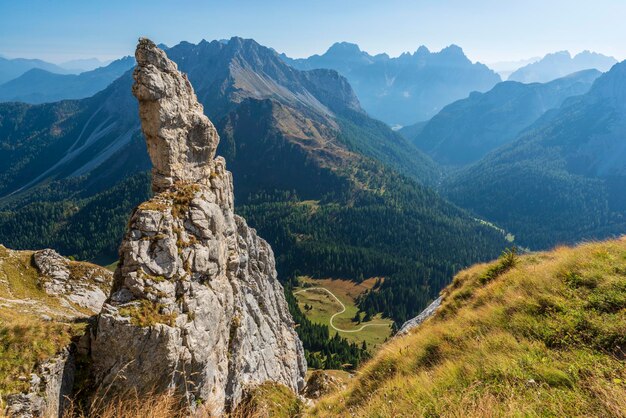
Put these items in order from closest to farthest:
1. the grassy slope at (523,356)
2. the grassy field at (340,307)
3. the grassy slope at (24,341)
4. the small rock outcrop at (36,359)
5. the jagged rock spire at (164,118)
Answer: the grassy slope at (523,356), the small rock outcrop at (36,359), the grassy slope at (24,341), the jagged rock spire at (164,118), the grassy field at (340,307)

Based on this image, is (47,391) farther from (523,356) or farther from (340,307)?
(340,307)

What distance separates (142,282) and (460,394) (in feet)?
65.4

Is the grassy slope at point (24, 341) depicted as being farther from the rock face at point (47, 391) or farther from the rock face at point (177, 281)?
the rock face at point (177, 281)

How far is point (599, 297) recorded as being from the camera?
13680 millimetres

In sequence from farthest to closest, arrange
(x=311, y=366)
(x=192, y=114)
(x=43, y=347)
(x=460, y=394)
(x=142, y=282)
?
(x=311, y=366), (x=192, y=114), (x=142, y=282), (x=43, y=347), (x=460, y=394)

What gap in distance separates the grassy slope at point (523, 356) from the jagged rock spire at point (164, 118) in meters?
24.4

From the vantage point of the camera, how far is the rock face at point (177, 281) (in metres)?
21.0

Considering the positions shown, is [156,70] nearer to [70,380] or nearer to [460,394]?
[70,380]

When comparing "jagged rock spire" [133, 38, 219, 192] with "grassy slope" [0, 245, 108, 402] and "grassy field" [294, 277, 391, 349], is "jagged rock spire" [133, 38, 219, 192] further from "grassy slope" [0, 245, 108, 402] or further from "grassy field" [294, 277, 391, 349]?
"grassy field" [294, 277, 391, 349]

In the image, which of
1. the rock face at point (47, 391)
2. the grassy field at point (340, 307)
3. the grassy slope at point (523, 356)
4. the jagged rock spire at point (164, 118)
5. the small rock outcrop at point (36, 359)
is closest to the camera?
the grassy slope at point (523, 356)

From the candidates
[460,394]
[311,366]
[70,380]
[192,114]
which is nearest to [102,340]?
[70,380]

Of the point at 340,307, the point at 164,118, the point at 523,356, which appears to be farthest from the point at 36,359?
the point at 340,307

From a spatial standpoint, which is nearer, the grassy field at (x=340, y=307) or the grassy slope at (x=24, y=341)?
the grassy slope at (x=24, y=341)

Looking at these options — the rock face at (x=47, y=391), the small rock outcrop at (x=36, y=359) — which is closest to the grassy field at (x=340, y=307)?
the small rock outcrop at (x=36, y=359)
